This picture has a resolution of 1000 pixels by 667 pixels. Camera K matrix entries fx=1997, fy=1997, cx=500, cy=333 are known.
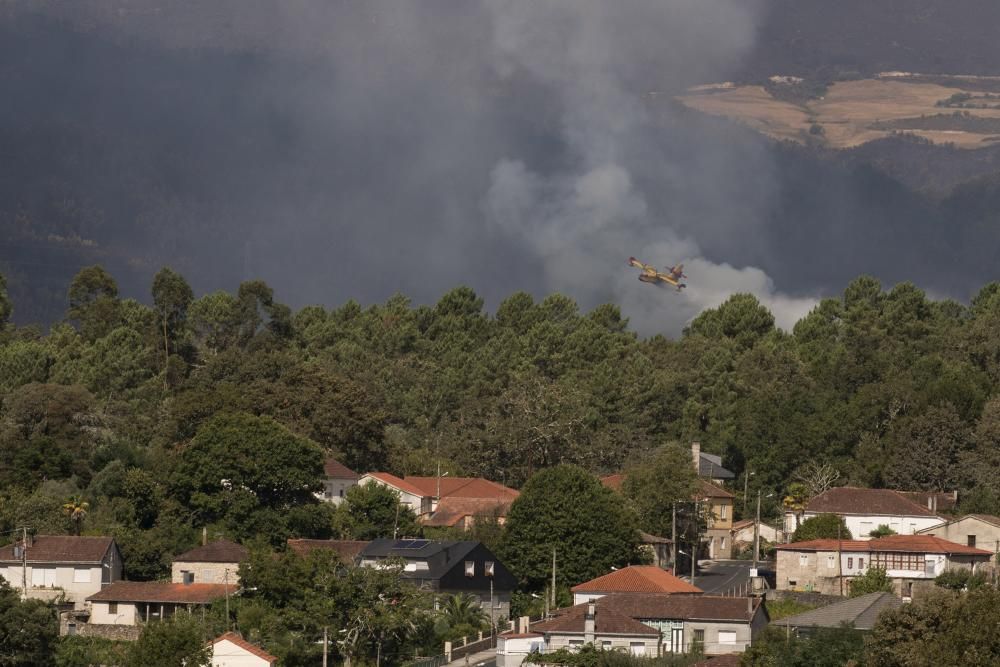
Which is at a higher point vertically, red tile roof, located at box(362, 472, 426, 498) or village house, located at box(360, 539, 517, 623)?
red tile roof, located at box(362, 472, 426, 498)

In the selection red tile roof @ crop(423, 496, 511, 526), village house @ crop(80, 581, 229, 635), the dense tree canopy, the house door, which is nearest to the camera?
the house door

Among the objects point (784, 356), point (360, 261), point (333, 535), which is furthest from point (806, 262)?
point (333, 535)

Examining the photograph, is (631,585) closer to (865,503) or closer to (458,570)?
(458,570)

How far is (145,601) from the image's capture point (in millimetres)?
78375

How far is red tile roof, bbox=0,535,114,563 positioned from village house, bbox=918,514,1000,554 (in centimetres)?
3633

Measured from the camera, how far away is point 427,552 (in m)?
81.3

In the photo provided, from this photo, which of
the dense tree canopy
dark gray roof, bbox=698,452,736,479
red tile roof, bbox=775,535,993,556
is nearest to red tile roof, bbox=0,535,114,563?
the dense tree canopy

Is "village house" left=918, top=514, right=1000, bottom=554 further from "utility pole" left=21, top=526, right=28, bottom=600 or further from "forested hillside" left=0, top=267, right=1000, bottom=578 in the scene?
"utility pole" left=21, top=526, right=28, bottom=600

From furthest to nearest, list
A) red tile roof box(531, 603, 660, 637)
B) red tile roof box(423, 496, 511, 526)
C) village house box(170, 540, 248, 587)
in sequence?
red tile roof box(423, 496, 511, 526)
village house box(170, 540, 248, 587)
red tile roof box(531, 603, 660, 637)

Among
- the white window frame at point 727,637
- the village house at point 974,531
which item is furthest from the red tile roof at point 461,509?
the white window frame at point 727,637

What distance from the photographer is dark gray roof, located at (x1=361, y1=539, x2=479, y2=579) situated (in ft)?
262

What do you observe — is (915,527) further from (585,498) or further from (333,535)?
(333,535)

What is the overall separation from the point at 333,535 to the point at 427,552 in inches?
377

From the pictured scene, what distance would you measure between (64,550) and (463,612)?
17.7m
